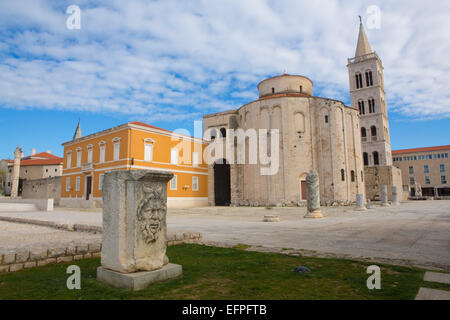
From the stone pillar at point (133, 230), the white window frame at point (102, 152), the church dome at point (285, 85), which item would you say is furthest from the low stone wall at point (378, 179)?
the stone pillar at point (133, 230)

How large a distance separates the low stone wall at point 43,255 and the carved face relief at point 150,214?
79.6 inches

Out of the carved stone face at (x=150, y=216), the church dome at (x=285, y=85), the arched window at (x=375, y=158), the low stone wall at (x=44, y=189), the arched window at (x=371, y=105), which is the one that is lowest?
the carved stone face at (x=150, y=216)

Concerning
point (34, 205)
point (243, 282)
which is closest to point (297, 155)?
point (34, 205)

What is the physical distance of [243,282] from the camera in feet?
10.5

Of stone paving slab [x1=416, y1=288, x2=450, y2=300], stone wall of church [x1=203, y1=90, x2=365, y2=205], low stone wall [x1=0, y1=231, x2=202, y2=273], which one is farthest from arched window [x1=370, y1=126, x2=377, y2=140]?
low stone wall [x1=0, y1=231, x2=202, y2=273]

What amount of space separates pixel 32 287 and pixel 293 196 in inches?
1085

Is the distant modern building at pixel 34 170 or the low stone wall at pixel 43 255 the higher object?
the distant modern building at pixel 34 170

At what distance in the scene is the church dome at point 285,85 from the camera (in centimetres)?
3406

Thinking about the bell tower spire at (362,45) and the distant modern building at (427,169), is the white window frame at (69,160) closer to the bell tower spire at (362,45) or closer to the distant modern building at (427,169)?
the bell tower spire at (362,45)

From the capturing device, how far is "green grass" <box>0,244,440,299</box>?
9.20 feet

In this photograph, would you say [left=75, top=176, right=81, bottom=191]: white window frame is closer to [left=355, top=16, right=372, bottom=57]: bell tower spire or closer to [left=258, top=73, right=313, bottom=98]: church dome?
[left=258, top=73, right=313, bottom=98]: church dome

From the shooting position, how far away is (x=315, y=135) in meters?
30.8

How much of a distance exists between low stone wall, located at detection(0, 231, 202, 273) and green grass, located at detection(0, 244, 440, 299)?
0.19 metres
